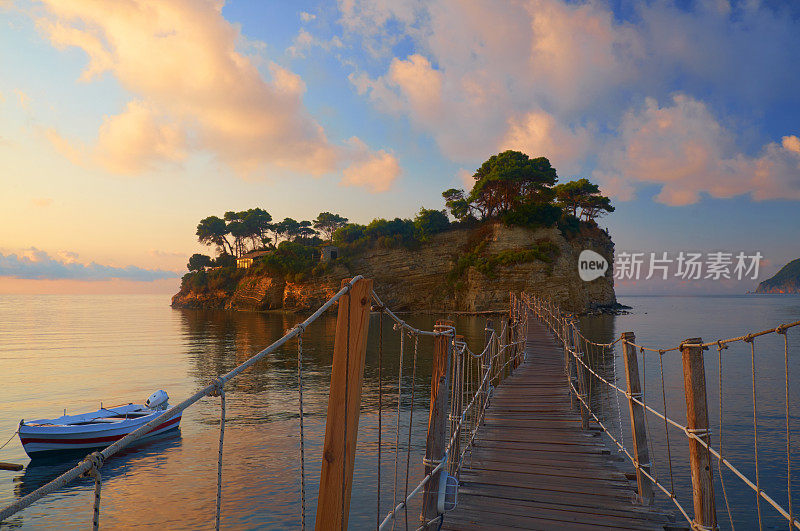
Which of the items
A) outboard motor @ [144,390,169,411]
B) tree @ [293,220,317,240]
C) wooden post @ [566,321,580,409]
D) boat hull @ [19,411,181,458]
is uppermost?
tree @ [293,220,317,240]

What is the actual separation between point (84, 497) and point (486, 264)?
47.0m

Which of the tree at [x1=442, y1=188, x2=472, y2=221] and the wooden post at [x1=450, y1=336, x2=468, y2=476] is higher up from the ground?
the tree at [x1=442, y1=188, x2=472, y2=221]

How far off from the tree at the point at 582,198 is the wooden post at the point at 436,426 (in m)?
60.5

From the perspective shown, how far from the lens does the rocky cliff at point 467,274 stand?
5206 centimetres

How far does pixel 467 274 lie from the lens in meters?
56.9

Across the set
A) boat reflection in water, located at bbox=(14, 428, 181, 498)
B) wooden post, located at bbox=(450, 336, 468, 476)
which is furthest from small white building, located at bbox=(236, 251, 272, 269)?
wooden post, located at bbox=(450, 336, 468, 476)

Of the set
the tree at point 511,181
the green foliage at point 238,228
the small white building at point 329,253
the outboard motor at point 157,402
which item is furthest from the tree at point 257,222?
the outboard motor at point 157,402

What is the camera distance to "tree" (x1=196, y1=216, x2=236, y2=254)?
90.6 metres

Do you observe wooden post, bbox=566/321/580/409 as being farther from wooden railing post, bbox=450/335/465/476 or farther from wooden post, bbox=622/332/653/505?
wooden railing post, bbox=450/335/465/476

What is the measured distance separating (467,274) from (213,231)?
2261 inches

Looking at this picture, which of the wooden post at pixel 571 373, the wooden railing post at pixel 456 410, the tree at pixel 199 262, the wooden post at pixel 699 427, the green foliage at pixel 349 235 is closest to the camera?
the wooden post at pixel 699 427

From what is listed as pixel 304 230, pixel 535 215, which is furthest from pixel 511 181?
pixel 304 230

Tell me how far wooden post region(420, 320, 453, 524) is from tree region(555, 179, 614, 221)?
60.5 m

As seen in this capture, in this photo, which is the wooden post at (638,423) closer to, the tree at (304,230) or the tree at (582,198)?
the tree at (582,198)
